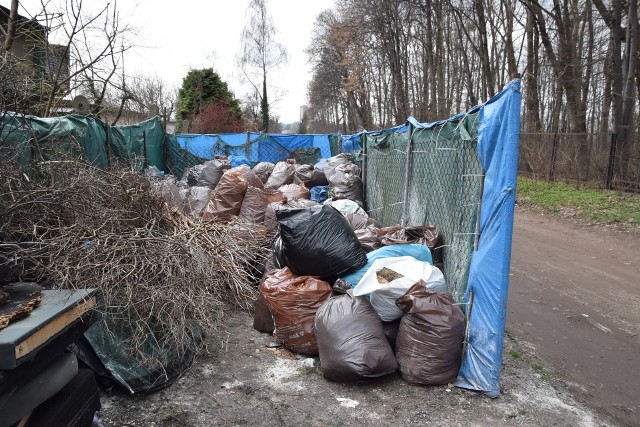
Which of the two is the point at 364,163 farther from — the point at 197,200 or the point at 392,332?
the point at 392,332

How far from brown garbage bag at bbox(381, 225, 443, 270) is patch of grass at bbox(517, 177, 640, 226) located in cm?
616

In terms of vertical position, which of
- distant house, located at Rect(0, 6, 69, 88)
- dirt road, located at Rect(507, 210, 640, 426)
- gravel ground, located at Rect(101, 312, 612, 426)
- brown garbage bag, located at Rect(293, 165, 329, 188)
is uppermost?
distant house, located at Rect(0, 6, 69, 88)

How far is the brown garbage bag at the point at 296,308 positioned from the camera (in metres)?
3.06

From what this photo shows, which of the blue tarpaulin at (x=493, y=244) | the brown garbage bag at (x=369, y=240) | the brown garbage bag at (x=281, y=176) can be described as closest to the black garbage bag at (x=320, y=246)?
the brown garbage bag at (x=369, y=240)

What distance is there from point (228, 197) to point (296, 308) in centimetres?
263

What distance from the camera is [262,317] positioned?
345 cm

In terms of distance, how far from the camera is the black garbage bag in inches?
132

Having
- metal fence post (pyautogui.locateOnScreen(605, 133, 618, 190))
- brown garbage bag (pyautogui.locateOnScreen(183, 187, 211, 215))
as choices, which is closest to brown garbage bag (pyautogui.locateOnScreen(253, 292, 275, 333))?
brown garbage bag (pyautogui.locateOnScreen(183, 187, 211, 215))

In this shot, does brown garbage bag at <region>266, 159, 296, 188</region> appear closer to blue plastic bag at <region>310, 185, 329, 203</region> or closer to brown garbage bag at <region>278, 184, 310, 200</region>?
blue plastic bag at <region>310, 185, 329, 203</region>

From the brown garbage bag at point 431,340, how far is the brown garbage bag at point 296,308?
26.8 inches

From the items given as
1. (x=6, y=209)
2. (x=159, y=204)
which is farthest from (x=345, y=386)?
(x=6, y=209)

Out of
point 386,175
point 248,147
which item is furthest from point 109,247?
point 248,147

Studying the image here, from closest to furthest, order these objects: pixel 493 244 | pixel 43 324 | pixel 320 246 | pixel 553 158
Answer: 1. pixel 43 324
2. pixel 493 244
3. pixel 320 246
4. pixel 553 158

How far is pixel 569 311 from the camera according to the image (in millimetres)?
4246
